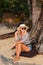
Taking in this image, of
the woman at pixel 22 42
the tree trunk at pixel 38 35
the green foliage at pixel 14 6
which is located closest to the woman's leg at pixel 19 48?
the woman at pixel 22 42

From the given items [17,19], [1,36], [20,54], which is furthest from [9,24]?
[20,54]

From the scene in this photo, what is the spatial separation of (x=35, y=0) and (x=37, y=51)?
2.27m

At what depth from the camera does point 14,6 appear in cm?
1120

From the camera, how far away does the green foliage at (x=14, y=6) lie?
436 inches

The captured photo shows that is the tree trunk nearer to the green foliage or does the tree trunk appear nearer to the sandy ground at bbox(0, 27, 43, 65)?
the sandy ground at bbox(0, 27, 43, 65)

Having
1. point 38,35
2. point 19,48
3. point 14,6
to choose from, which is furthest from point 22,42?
point 14,6

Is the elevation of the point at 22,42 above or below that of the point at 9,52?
above

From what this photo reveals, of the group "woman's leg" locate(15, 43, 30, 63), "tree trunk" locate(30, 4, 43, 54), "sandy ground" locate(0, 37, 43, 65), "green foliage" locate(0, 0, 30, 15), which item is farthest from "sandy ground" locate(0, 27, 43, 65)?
"green foliage" locate(0, 0, 30, 15)

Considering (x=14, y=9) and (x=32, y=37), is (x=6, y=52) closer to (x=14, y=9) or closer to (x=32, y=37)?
(x=32, y=37)

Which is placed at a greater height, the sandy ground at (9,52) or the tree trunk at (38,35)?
the tree trunk at (38,35)

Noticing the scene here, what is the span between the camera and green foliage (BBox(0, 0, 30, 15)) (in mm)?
11070

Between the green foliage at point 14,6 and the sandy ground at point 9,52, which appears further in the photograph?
the green foliage at point 14,6

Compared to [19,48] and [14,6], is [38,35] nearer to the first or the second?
[19,48]

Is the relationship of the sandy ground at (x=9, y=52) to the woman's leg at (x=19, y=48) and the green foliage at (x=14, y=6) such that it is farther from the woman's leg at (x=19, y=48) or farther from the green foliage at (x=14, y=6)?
the green foliage at (x=14, y=6)
